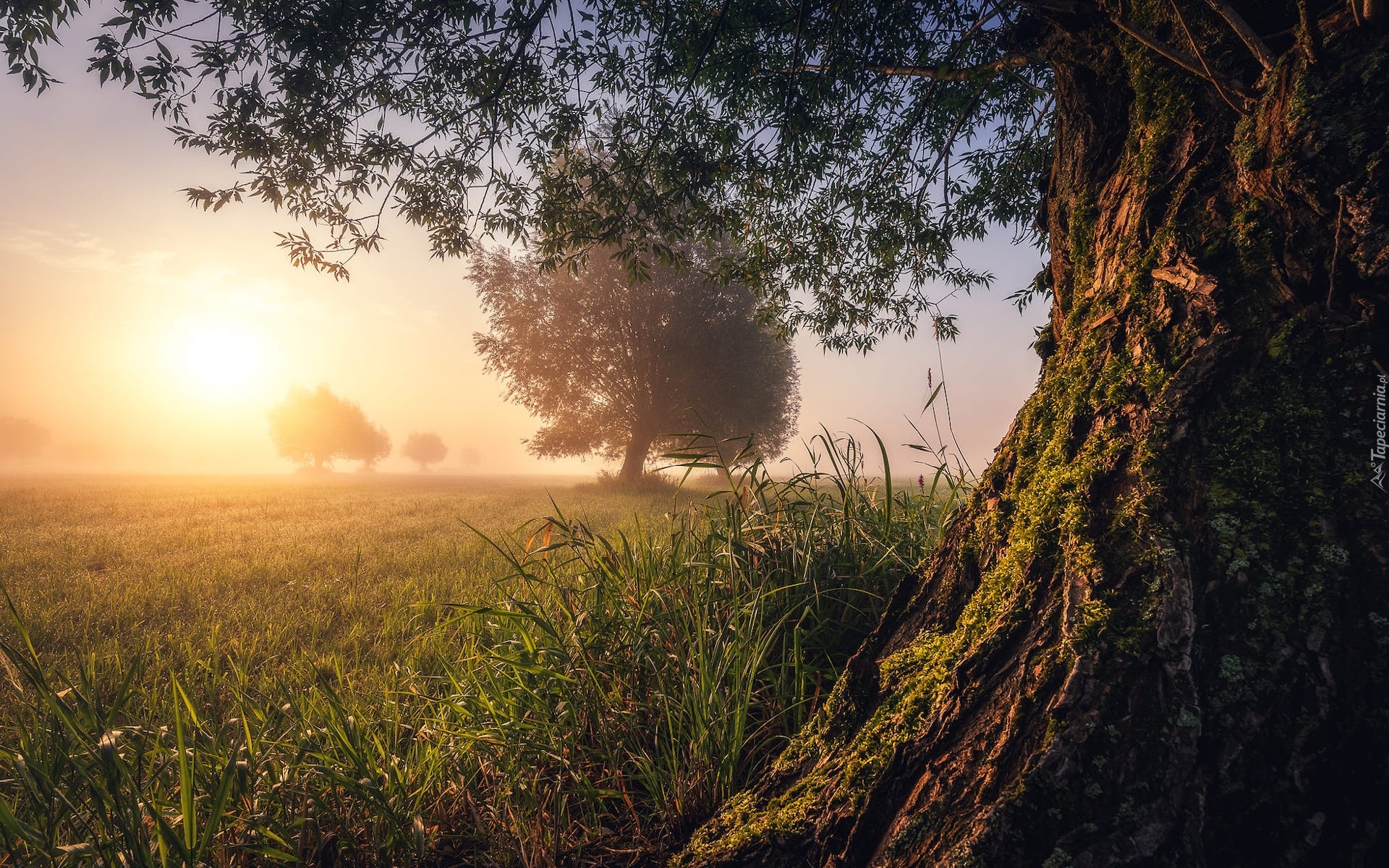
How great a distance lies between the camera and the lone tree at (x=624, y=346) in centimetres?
1981

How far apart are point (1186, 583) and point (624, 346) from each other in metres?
19.8

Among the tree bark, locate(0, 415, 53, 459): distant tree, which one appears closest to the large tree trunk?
the tree bark

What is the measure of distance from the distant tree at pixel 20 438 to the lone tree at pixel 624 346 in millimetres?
98343

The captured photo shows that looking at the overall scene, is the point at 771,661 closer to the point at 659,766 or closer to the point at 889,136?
the point at 659,766

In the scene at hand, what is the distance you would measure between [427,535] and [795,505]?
8.82 meters

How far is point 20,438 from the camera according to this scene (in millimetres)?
72562

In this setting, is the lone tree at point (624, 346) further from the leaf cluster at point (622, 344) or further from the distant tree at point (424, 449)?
the distant tree at point (424, 449)

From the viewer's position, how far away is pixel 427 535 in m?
9.77

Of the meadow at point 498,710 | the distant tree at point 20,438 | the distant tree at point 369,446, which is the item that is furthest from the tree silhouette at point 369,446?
the meadow at point 498,710

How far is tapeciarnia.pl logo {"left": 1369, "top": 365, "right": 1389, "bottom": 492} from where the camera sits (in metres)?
1.06

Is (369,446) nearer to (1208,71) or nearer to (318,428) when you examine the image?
(318,428)

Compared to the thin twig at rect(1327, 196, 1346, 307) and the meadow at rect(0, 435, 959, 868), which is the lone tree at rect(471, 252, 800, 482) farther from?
the thin twig at rect(1327, 196, 1346, 307)

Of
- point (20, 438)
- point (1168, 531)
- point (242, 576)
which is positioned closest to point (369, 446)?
point (20, 438)

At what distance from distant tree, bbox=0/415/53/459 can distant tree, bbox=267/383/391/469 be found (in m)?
46.9
